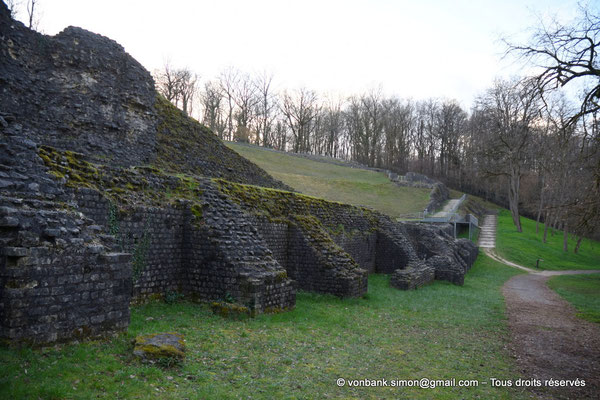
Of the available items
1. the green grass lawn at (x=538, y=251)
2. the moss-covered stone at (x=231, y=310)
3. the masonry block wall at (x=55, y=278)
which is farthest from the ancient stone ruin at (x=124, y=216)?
the green grass lawn at (x=538, y=251)

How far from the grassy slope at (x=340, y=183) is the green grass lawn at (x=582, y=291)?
13.9m

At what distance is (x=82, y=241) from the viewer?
19.4 feet

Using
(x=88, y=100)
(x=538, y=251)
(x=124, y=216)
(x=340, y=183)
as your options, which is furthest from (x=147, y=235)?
(x=340, y=183)

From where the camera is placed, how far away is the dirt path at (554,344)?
6970 millimetres

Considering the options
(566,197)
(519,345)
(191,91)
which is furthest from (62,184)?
(191,91)

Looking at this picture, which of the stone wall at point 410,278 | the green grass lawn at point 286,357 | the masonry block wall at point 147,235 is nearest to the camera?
the green grass lawn at point 286,357

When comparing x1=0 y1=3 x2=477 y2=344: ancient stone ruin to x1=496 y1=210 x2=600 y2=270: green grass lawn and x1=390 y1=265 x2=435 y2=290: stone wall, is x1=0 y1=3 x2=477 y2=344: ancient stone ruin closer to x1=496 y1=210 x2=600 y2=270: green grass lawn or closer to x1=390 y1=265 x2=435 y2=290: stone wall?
x1=390 y1=265 x2=435 y2=290: stone wall

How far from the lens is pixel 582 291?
19.5m

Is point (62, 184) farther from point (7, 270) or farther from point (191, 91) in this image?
point (191, 91)

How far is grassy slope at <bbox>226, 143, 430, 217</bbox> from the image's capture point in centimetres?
3721

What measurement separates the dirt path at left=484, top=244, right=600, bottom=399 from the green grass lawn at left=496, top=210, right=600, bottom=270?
15492mm

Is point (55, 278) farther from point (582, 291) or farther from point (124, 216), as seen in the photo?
point (582, 291)

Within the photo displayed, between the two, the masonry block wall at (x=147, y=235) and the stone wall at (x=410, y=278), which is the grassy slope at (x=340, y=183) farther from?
the masonry block wall at (x=147, y=235)

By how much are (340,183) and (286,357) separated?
36.5 meters
